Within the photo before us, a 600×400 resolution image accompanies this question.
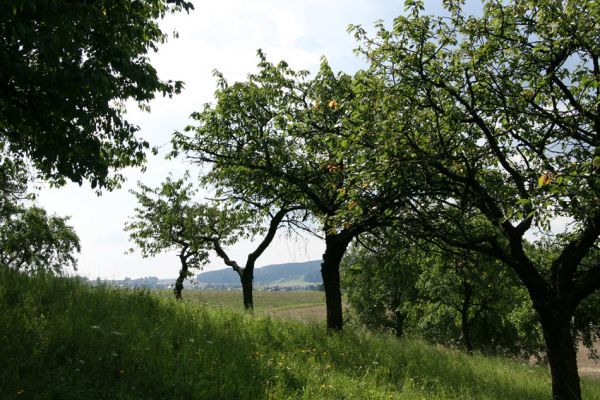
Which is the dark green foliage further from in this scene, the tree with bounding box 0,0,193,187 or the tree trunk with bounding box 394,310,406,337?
the tree trunk with bounding box 394,310,406,337

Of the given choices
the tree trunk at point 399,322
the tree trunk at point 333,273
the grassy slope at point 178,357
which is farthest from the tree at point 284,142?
the tree trunk at point 399,322

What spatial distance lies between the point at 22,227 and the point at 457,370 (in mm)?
39428

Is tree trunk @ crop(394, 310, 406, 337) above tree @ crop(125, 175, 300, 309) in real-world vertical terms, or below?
below

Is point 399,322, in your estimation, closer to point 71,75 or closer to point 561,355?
point 561,355

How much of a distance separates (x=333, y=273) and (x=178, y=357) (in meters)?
9.25

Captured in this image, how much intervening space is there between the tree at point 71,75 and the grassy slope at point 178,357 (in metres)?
3.11

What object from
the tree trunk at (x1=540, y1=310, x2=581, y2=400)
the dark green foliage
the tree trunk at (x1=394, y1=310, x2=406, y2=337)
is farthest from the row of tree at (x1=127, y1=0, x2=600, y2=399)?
the tree trunk at (x1=394, y1=310, x2=406, y2=337)

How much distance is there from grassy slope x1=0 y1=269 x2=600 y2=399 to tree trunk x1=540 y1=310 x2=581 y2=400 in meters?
1.64

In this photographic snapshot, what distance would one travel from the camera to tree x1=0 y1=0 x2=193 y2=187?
8055 mm

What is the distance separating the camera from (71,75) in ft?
27.7

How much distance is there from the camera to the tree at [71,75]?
8.05 m

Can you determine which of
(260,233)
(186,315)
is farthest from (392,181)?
(260,233)

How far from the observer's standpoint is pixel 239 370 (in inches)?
335

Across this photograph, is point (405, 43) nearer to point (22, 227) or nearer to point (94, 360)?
point (94, 360)
